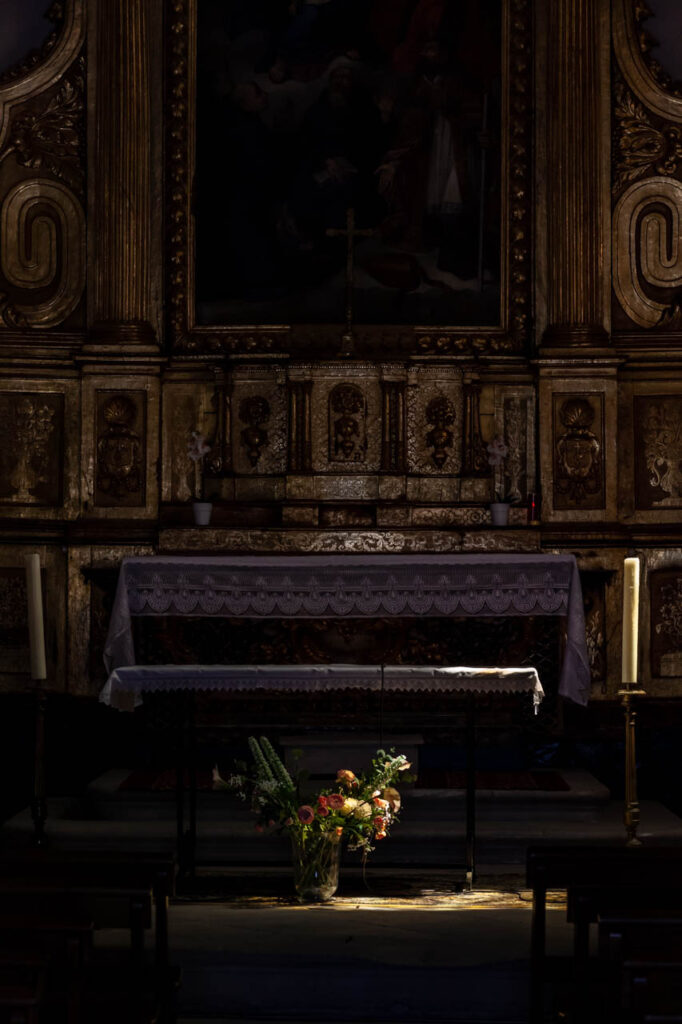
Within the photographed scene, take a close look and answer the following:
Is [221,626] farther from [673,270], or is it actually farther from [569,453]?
[673,270]

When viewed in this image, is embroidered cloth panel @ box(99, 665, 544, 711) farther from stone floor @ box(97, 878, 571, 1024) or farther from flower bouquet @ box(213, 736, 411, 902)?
stone floor @ box(97, 878, 571, 1024)

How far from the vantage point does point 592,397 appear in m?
10.5

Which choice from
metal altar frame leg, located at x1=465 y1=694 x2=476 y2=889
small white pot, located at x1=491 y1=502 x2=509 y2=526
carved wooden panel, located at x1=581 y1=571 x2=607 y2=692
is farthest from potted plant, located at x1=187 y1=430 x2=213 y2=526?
metal altar frame leg, located at x1=465 y1=694 x2=476 y2=889

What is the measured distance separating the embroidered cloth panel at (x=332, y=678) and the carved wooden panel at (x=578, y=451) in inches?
115

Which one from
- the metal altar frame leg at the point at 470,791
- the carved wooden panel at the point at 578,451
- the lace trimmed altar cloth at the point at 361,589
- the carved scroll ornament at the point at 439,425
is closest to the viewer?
the metal altar frame leg at the point at 470,791

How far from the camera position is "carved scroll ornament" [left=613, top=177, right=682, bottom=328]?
35.2ft

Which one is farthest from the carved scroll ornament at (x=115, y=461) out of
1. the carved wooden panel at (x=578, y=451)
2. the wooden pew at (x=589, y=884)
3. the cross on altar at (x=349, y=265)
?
the wooden pew at (x=589, y=884)

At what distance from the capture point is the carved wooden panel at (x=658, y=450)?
34.6 feet

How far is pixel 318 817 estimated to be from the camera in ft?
23.8

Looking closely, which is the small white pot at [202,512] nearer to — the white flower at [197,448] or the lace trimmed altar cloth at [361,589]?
the white flower at [197,448]

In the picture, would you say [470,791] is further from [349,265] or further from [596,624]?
[349,265]

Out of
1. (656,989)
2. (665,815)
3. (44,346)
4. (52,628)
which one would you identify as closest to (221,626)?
(52,628)

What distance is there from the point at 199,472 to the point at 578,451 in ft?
8.08

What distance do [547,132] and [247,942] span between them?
6.20m
